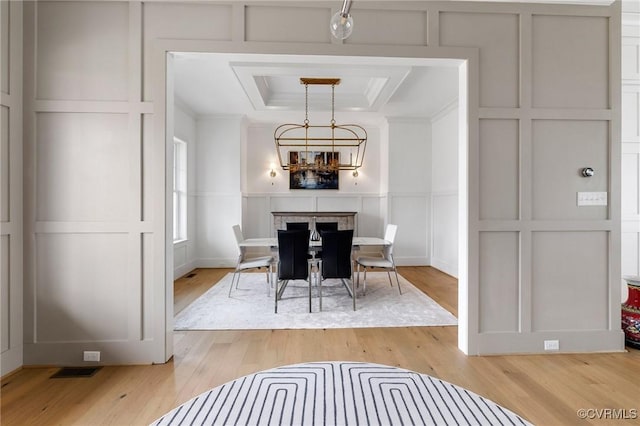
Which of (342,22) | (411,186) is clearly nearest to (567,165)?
(342,22)

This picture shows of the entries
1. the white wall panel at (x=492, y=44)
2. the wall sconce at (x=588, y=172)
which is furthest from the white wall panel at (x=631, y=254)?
the white wall panel at (x=492, y=44)

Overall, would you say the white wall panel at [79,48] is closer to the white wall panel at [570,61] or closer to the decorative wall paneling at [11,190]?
the decorative wall paneling at [11,190]

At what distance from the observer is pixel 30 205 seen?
227cm

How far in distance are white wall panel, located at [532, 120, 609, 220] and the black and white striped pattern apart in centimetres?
160

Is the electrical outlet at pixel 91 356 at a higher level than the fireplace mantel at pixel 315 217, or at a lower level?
lower

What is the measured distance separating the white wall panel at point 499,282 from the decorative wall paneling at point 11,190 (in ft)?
11.5

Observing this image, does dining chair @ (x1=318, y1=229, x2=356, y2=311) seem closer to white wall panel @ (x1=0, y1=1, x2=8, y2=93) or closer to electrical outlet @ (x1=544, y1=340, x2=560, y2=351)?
electrical outlet @ (x1=544, y1=340, x2=560, y2=351)

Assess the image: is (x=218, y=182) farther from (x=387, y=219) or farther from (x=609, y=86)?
(x=609, y=86)

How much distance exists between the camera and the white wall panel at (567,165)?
249cm

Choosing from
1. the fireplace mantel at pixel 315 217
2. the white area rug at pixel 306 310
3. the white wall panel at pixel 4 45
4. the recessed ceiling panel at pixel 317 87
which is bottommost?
the white area rug at pixel 306 310

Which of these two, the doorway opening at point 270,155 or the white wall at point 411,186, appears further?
the white wall at point 411,186

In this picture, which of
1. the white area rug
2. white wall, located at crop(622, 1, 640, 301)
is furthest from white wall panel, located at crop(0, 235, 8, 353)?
white wall, located at crop(622, 1, 640, 301)

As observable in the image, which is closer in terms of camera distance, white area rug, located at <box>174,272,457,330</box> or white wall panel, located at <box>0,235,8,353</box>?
white wall panel, located at <box>0,235,8,353</box>

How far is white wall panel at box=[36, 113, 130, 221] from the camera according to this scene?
2293mm
